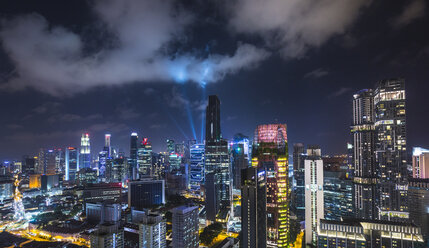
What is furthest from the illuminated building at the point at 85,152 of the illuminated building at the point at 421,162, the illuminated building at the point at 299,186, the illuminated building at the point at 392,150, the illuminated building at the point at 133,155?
the illuminated building at the point at 421,162

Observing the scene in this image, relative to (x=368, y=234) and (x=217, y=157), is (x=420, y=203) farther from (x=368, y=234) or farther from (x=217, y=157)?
(x=217, y=157)

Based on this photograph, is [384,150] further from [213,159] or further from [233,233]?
[213,159]

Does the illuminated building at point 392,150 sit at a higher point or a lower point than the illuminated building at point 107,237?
higher

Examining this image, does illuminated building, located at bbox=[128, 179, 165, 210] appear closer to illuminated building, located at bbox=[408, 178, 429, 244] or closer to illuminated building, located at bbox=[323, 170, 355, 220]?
illuminated building, located at bbox=[323, 170, 355, 220]

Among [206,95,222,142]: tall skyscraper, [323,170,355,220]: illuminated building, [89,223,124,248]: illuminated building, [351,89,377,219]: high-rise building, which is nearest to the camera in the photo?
[89,223,124,248]: illuminated building

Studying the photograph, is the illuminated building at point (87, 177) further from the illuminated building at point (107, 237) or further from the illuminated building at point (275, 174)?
the illuminated building at point (275, 174)

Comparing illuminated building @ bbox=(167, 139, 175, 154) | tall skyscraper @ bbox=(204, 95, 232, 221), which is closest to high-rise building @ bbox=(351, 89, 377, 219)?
tall skyscraper @ bbox=(204, 95, 232, 221)

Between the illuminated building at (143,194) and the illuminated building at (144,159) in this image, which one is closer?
the illuminated building at (143,194)

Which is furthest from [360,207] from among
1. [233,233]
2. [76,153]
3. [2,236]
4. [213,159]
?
[76,153]
